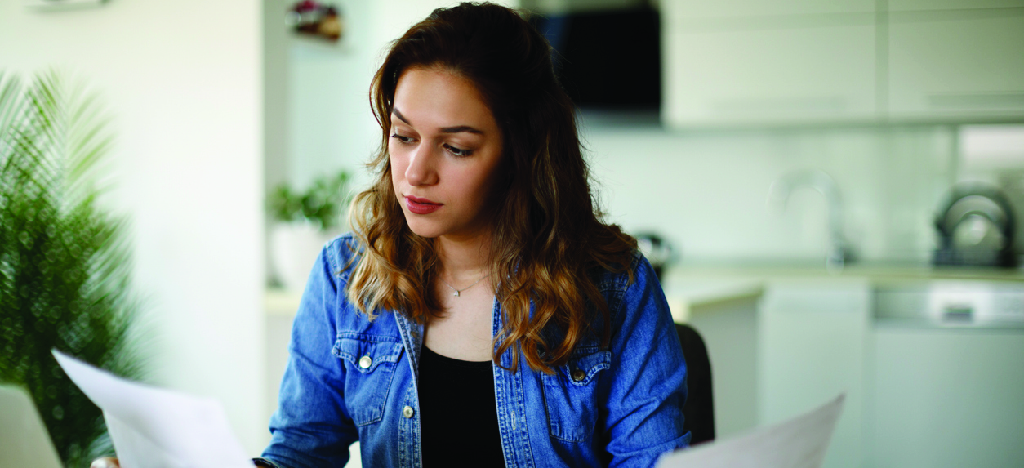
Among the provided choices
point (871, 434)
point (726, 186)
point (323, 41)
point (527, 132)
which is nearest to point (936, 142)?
point (726, 186)

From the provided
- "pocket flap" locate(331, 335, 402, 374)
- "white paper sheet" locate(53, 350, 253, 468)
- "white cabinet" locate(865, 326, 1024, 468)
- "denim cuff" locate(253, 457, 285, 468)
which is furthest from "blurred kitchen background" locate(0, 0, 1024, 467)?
"white paper sheet" locate(53, 350, 253, 468)

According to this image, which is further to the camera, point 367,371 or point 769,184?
point 769,184

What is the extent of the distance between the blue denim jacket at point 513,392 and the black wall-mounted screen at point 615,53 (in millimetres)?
2191

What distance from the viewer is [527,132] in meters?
1.13

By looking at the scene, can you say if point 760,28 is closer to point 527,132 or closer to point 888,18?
point 888,18

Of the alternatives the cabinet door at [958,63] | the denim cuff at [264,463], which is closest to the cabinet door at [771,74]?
the cabinet door at [958,63]

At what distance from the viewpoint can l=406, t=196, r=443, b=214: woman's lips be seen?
3.47ft

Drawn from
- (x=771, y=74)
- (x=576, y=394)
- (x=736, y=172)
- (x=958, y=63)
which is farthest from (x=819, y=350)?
(x=576, y=394)

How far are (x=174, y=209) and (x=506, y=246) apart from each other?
1.72 meters

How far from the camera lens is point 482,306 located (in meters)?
1.20

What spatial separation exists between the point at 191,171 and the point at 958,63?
2.77m

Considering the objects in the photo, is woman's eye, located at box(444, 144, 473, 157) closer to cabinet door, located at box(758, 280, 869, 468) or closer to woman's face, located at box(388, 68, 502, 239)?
woman's face, located at box(388, 68, 502, 239)

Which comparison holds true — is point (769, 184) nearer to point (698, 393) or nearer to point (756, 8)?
point (756, 8)

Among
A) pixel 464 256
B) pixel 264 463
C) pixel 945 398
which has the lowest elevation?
pixel 945 398
